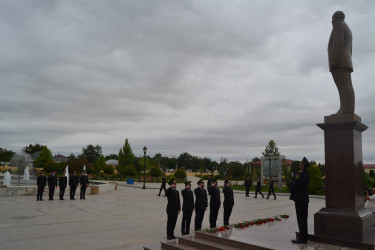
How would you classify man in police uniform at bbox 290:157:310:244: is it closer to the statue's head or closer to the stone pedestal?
the stone pedestal

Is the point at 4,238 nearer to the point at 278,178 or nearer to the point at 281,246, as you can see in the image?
the point at 281,246

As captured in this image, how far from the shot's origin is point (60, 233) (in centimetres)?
888

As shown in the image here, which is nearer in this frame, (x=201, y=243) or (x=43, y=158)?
(x=201, y=243)

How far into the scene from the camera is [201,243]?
6840 millimetres

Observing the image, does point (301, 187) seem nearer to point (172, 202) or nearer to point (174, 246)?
point (174, 246)

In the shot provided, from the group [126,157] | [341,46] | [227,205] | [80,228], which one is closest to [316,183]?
[227,205]

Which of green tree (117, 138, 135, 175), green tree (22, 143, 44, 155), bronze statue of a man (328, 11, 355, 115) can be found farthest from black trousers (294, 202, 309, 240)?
green tree (22, 143, 44, 155)

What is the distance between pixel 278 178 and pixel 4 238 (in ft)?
91.1

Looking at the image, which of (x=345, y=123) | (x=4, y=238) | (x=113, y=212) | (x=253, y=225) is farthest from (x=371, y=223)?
(x=113, y=212)

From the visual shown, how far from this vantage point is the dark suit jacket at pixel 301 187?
6.42 m

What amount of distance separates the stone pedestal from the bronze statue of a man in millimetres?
572

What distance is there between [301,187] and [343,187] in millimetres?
977

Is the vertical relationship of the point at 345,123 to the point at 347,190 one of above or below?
above

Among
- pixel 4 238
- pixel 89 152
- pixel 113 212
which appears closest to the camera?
pixel 4 238
